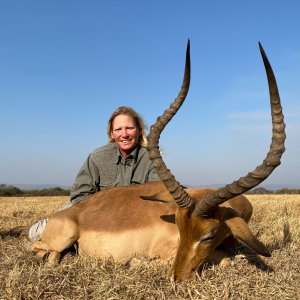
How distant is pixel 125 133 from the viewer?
7156mm

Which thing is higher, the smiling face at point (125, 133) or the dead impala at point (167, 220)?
the smiling face at point (125, 133)

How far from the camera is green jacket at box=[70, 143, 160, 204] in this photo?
720 cm

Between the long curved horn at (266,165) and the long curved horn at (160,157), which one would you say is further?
the long curved horn at (160,157)

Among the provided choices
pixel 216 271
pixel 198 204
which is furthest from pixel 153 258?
pixel 198 204

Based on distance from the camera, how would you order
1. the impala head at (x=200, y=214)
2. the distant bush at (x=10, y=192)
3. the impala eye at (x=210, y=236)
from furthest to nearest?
1. the distant bush at (x=10, y=192)
2. the impala eye at (x=210, y=236)
3. the impala head at (x=200, y=214)

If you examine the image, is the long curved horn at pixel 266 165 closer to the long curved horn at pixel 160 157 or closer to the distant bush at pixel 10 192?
the long curved horn at pixel 160 157

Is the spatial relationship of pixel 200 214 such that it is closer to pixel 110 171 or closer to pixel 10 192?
pixel 110 171

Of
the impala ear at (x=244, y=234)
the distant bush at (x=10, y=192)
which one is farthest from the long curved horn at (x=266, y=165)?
the distant bush at (x=10, y=192)

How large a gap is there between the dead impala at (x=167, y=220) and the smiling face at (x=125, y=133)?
119cm

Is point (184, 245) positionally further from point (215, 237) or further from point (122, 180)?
point (122, 180)

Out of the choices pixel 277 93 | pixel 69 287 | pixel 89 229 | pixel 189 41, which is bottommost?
pixel 69 287

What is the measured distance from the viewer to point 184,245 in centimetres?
435

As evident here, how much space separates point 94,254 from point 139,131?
2.71 meters

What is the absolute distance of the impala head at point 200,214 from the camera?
4.12 meters
